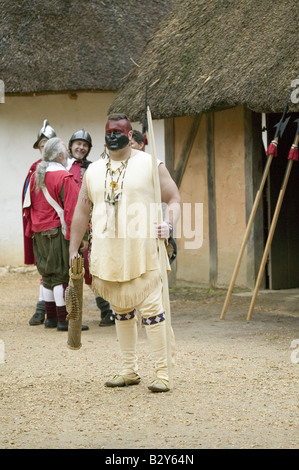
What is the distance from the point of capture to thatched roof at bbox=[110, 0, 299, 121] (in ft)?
29.3

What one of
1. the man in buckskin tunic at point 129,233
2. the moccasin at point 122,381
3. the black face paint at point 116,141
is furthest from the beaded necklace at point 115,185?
the moccasin at point 122,381

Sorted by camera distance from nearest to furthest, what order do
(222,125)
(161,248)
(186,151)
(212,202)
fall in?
(161,248)
(222,125)
(212,202)
(186,151)

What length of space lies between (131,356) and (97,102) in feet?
29.6

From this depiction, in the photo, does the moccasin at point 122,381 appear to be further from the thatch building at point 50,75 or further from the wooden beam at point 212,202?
the thatch building at point 50,75

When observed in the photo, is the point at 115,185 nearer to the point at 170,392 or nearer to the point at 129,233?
the point at 129,233

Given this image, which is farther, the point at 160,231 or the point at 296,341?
the point at 296,341

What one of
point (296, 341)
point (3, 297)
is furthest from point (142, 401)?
point (3, 297)

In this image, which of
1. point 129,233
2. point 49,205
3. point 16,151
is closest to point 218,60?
point 49,205

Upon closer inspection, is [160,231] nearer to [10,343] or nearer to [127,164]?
[127,164]

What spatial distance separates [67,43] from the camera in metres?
14.5

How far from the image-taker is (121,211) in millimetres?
5625

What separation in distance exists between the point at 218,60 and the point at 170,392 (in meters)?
5.14

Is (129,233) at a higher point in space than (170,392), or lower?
higher
